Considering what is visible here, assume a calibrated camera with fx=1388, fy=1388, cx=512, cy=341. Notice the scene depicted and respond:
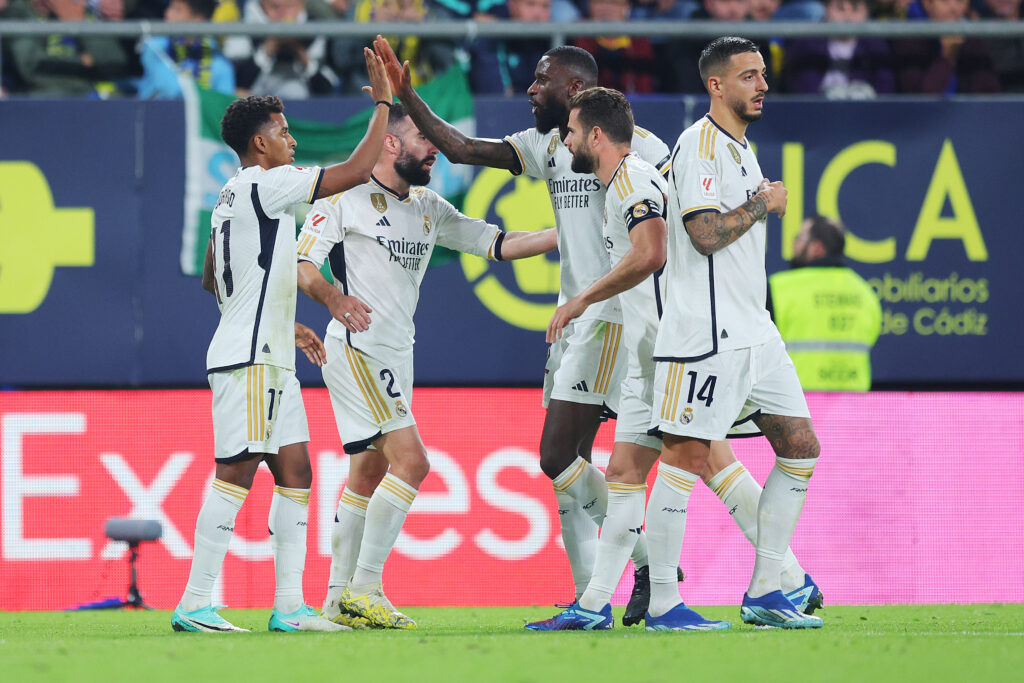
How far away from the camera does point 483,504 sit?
770 cm

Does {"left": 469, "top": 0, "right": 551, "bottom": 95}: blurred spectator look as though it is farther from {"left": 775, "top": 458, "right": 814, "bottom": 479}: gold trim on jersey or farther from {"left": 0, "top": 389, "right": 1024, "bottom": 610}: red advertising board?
{"left": 775, "top": 458, "right": 814, "bottom": 479}: gold trim on jersey

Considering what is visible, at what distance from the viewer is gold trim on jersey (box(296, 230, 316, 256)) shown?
6.04 metres

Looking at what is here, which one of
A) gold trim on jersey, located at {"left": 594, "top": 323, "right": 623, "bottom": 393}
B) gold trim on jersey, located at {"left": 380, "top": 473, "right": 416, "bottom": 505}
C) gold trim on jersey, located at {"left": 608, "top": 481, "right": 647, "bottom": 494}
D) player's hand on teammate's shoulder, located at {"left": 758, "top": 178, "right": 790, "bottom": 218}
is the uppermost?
player's hand on teammate's shoulder, located at {"left": 758, "top": 178, "right": 790, "bottom": 218}

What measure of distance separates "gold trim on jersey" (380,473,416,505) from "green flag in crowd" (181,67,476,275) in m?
3.38

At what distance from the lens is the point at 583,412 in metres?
5.98

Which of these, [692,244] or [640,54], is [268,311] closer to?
[692,244]

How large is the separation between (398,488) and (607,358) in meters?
1.06

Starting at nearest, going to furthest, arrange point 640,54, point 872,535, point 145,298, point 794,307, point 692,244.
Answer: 1. point 692,244
2. point 872,535
3. point 794,307
4. point 145,298
5. point 640,54

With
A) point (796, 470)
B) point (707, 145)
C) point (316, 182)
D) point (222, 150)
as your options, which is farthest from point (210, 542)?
point (222, 150)

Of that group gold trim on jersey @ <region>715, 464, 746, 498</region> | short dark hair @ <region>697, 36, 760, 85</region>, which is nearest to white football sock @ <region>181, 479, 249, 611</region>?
gold trim on jersey @ <region>715, 464, 746, 498</region>

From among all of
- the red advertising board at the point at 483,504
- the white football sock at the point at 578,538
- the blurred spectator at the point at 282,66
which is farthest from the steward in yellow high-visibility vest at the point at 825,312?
the blurred spectator at the point at 282,66

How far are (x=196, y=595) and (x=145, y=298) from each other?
12.5 feet

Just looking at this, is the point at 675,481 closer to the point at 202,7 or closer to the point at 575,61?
the point at 575,61

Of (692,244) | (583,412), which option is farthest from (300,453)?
(692,244)
